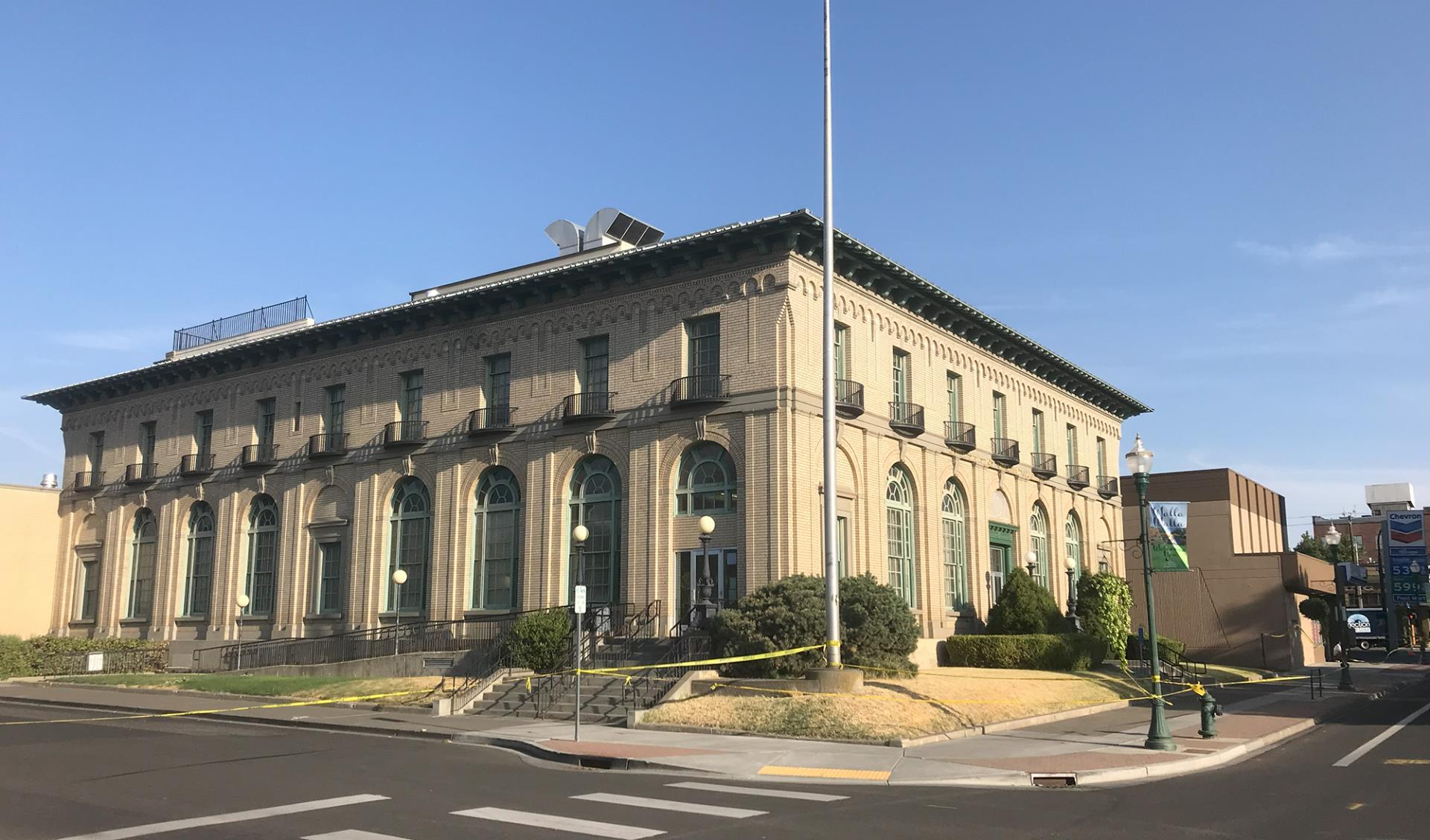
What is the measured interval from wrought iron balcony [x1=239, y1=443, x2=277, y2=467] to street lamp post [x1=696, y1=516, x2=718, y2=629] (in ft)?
63.6

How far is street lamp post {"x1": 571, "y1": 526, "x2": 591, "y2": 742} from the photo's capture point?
1944cm

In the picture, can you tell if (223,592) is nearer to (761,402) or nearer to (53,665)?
(53,665)

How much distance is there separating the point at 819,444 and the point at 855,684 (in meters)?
8.85

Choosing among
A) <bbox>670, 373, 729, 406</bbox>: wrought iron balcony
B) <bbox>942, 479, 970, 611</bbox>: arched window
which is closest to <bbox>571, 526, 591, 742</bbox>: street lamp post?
<bbox>670, 373, 729, 406</bbox>: wrought iron balcony

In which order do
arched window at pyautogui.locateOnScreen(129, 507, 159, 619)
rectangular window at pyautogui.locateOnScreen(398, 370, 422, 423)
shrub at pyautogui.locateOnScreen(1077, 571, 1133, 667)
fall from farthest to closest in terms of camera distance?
arched window at pyautogui.locateOnScreen(129, 507, 159, 619) → shrub at pyautogui.locateOnScreen(1077, 571, 1133, 667) → rectangular window at pyautogui.locateOnScreen(398, 370, 422, 423)

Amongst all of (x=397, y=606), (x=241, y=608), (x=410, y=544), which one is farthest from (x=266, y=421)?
(x=397, y=606)

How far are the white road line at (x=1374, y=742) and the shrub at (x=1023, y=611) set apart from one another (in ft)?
33.0

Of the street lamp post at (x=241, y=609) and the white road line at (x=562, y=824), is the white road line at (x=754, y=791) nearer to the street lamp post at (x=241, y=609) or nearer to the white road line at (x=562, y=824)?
the white road line at (x=562, y=824)

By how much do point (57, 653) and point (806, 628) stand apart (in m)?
31.9

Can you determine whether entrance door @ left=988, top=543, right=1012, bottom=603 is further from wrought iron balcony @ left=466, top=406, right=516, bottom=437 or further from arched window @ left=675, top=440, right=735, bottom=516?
wrought iron balcony @ left=466, top=406, right=516, bottom=437

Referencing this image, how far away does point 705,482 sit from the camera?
3016cm

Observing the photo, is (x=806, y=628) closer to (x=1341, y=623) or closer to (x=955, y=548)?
(x=955, y=548)

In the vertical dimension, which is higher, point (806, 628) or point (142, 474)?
point (142, 474)

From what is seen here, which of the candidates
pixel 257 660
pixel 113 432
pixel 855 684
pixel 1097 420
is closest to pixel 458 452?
pixel 257 660
